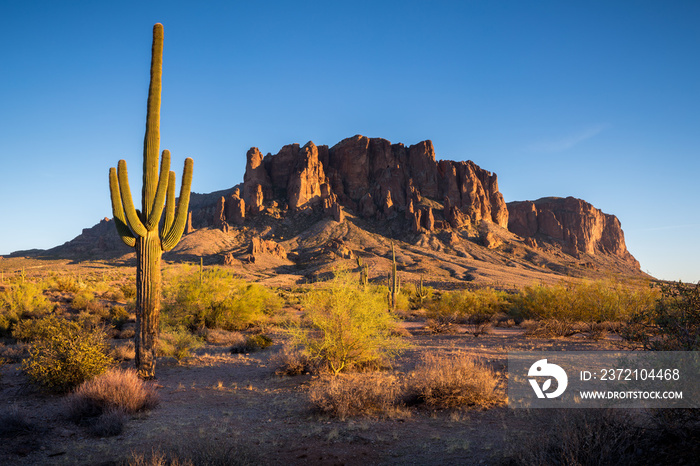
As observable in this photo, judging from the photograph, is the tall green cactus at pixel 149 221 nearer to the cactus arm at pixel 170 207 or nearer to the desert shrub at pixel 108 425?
the cactus arm at pixel 170 207

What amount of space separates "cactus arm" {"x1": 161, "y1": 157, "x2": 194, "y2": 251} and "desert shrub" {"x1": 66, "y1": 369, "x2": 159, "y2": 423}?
4.14m

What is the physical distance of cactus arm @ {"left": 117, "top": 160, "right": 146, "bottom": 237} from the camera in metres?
9.80

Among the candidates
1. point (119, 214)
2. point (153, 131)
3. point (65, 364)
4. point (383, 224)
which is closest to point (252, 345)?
point (119, 214)

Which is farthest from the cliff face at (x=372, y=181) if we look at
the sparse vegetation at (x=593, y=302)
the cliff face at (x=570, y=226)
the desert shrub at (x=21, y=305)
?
the sparse vegetation at (x=593, y=302)

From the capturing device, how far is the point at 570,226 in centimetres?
11800

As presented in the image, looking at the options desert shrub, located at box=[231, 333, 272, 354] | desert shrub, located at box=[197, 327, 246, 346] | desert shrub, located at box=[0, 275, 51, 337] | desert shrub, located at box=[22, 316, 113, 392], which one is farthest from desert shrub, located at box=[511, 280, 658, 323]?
desert shrub, located at box=[0, 275, 51, 337]

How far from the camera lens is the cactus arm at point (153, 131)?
1011 centimetres

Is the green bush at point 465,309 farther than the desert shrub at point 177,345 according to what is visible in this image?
Yes

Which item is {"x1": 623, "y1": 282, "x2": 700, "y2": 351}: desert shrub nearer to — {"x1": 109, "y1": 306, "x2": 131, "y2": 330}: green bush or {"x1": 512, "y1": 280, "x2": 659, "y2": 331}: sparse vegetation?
{"x1": 512, "y1": 280, "x2": 659, "y2": 331}: sparse vegetation

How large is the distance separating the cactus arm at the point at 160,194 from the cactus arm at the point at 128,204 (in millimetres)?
248

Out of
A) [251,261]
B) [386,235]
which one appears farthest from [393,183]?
[251,261]

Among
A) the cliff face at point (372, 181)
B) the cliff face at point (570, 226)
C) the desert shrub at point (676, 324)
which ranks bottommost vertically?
the desert shrub at point (676, 324)

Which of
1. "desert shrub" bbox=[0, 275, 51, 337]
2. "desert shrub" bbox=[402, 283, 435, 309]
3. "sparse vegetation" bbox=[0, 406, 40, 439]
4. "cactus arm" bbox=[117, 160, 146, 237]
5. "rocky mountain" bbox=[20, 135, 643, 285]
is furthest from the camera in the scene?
"rocky mountain" bbox=[20, 135, 643, 285]

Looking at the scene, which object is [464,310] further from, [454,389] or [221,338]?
[454,389]
